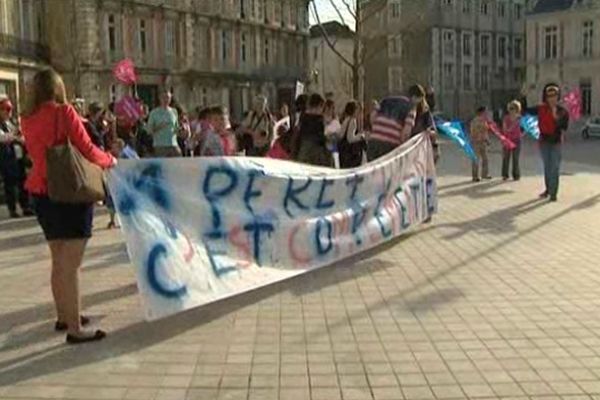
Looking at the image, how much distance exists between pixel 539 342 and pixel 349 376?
1.54 meters

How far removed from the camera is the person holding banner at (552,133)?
42.9 ft

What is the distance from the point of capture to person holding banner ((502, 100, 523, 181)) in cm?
1670

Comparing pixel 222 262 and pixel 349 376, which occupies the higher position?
pixel 222 262

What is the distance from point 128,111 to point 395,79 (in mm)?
54517

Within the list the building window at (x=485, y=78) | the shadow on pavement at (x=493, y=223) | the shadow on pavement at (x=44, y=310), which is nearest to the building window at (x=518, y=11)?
the building window at (x=485, y=78)

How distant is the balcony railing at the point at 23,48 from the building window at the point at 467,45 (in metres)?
41.3

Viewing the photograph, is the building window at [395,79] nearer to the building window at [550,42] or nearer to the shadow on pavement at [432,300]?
the building window at [550,42]

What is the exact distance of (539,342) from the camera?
5.44 meters

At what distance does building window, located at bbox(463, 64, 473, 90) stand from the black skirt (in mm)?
68417

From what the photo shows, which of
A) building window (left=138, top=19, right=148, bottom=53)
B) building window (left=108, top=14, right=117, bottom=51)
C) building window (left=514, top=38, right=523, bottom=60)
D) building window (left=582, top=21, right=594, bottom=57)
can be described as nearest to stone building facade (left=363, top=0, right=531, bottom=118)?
building window (left=514, top=38, right=523, bottom=60)

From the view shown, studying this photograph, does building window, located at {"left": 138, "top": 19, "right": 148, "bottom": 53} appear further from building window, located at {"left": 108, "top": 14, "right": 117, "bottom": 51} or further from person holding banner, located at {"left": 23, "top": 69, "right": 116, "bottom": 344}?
person holding banner, located at {"left": 23, "top": 69, "right": 116, "bottom": 344}

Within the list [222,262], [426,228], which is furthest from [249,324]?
[426,228]

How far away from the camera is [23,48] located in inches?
1560

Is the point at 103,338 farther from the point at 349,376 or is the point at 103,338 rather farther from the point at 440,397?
the point at 440,397
